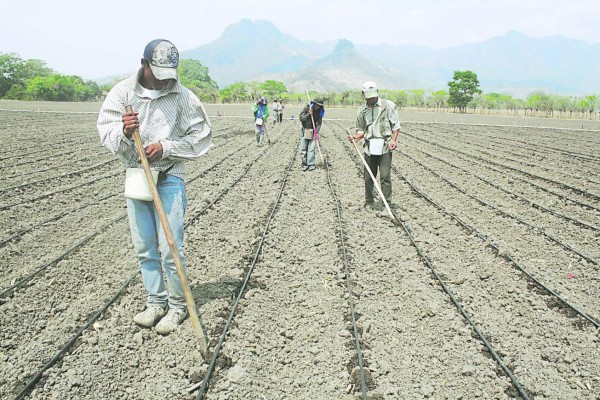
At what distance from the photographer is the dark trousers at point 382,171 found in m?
6.57

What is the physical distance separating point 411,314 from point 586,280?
2148 mm

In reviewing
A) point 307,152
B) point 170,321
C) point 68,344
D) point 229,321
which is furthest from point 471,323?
point 307,152

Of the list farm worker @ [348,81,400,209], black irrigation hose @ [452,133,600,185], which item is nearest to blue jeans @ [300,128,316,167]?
farm worker @ [348,81,400,209]

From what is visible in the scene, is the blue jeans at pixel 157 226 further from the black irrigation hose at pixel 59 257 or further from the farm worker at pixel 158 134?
the black irrigation hose at pixel 59 257

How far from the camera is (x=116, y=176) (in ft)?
30.8

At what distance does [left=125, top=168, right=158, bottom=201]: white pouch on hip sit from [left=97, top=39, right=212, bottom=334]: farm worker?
7 centimetres

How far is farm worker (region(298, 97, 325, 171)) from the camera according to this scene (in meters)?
9.73

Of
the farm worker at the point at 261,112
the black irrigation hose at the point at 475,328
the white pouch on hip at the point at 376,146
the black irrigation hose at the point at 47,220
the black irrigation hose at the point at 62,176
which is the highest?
the farm worker at the point at 261,112

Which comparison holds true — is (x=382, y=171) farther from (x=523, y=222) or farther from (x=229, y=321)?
(x=229, y=321)

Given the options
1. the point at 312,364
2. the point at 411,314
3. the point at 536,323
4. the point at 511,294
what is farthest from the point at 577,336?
the point at 312,364

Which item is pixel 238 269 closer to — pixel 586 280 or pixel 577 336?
pixel 577 336

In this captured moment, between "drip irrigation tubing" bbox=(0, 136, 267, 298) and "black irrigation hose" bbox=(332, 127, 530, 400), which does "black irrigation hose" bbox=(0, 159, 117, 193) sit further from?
"black irrigation hose" bbox=(332, 127, 530, 400)

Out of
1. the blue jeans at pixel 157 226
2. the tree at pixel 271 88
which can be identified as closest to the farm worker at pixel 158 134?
the blue jeans at pixel 157 226

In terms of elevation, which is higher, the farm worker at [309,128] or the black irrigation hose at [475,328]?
the farm worker at [309,128]
